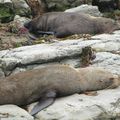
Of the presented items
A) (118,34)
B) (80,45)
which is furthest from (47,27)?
(80,45)

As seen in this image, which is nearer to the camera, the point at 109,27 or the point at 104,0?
the point at 109,27

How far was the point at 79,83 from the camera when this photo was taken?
31.9 ft

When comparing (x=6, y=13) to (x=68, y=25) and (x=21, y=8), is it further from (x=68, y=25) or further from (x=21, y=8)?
(x=68, y=25)

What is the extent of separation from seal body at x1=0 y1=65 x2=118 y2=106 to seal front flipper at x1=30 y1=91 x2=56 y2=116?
11cm

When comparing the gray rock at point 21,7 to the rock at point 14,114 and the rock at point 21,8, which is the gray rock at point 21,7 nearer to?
the rock at point 21,8

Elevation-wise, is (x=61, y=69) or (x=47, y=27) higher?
(x=61, y=69)

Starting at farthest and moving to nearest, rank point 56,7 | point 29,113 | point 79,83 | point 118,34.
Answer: point 56,7, point 118,34, point 79,83, point 29,113

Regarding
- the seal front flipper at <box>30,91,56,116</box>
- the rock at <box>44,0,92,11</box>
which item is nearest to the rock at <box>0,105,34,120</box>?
the seal front flipper at <box>30,91,56,116</box>

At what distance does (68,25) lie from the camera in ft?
46.8

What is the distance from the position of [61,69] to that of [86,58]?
124 centimetres

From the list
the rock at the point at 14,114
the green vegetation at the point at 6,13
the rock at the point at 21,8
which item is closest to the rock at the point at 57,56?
the rock at the point at 14,114

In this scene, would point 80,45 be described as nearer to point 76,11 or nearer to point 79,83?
→ point 79,83

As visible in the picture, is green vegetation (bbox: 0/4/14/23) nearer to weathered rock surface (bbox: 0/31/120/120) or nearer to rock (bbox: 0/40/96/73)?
weathered rock surface (bbox: 0/31/120/120)

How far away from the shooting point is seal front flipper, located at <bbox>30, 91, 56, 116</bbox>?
8.91m
